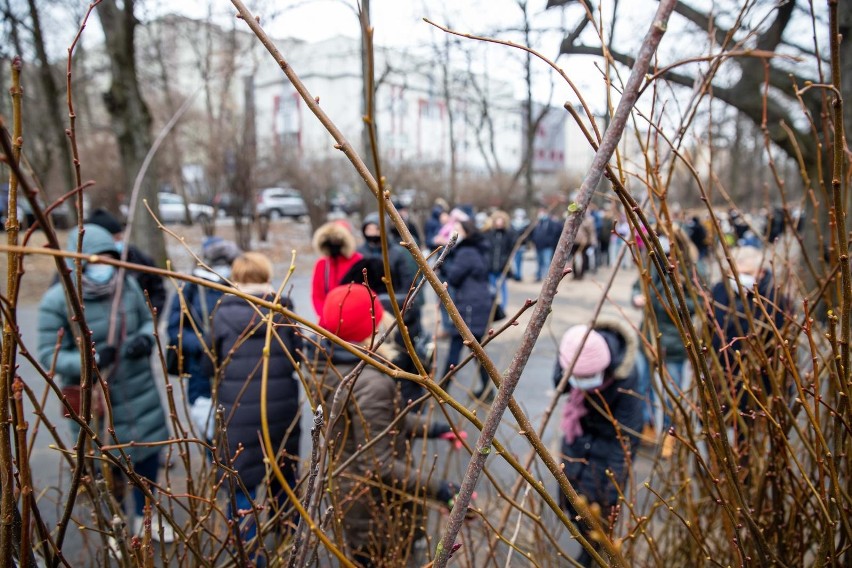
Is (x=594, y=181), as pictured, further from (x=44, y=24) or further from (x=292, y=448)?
(x=44, y=24)

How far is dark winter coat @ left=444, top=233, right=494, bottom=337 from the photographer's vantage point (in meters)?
5.61

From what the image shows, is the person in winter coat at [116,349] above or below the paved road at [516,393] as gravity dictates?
above

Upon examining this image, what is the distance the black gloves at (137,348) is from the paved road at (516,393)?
61 cm

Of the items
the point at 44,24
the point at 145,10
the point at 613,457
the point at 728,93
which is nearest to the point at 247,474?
the point at 613,457

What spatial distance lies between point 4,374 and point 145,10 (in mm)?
9952

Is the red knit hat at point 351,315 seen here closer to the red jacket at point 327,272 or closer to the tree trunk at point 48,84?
the red jacket at point 327,272

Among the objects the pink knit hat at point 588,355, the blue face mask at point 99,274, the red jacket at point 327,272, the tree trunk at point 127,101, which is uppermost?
the tree trunk at point 127,101

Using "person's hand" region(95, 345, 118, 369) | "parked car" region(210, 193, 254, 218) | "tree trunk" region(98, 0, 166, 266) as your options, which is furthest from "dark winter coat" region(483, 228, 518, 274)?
"person's hand" region(95, 345, 118, 369)

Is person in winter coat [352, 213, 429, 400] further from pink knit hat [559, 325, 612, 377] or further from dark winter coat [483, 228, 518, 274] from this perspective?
dark winter coat [483, 228, 518, 274]

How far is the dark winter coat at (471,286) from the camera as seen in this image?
221 inches

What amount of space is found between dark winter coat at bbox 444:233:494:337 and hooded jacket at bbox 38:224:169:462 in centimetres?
302

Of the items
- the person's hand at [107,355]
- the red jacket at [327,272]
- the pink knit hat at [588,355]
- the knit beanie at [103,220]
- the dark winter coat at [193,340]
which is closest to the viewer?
the pink knit hat at [588,355]

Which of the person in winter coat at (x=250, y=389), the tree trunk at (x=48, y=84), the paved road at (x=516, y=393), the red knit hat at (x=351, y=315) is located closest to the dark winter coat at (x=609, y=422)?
the paved road at (x=516, y=393)

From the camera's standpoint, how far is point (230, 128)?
1430 cm
